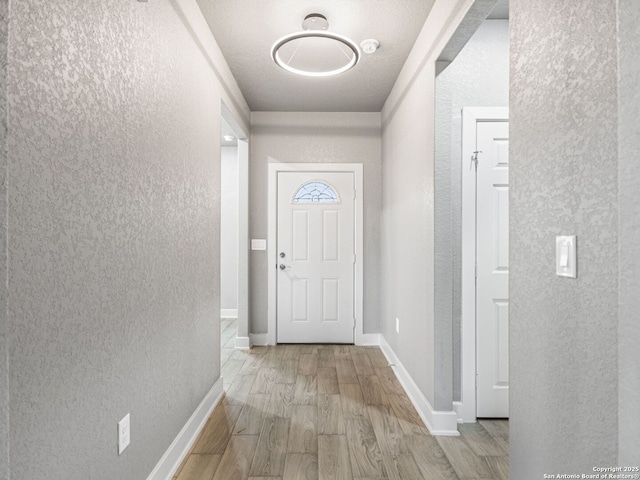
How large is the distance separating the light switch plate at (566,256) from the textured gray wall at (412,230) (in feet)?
3.88

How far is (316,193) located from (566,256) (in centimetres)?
317

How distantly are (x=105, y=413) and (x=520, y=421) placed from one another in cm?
141

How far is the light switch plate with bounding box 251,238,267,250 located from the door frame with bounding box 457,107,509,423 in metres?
2.27

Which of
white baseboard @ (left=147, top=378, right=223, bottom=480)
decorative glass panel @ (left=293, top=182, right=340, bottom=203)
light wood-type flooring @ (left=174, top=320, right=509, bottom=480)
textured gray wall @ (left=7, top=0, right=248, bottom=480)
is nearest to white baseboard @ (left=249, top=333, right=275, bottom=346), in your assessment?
light wood-type flooring @ (left=174, top=320, right=509, bottom=480)

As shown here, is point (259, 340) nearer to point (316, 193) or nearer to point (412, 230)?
point (316, 193)

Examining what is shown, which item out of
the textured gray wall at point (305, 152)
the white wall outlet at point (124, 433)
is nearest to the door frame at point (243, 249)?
the textured gray wall at point (305, 152)

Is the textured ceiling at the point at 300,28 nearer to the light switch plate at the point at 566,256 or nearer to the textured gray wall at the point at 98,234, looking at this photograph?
the textured gray wall at the point at 98,234

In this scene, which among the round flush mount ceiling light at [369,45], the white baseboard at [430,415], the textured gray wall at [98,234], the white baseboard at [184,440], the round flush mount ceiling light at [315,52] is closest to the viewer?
the textured gray wall at [98,234]

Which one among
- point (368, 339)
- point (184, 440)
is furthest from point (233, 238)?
point (184, 440)

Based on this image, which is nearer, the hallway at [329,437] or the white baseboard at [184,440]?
the white baseboard at [184,440]

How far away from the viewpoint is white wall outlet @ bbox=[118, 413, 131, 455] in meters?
1.32

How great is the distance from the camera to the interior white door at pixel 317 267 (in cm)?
402

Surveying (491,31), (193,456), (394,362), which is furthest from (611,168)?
(394,362)

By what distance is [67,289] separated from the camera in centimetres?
105
